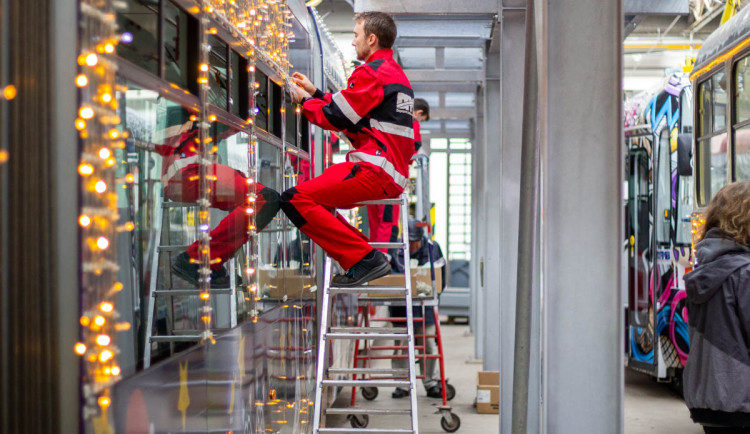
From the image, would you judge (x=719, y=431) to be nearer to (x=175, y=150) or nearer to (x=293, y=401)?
(x=293, y=401)

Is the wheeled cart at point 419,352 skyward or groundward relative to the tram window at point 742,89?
groundward

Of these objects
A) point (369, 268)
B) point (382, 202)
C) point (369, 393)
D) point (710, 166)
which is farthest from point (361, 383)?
point (369, 393)

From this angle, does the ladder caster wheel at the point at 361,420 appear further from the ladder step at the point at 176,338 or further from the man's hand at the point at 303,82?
the ladder step at the point at 176,338

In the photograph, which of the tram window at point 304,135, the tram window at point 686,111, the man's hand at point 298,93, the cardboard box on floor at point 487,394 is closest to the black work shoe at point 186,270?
the man's hand at point 298,93

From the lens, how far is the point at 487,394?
318 inches

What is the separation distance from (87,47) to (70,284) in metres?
0.56

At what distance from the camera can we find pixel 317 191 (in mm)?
4457

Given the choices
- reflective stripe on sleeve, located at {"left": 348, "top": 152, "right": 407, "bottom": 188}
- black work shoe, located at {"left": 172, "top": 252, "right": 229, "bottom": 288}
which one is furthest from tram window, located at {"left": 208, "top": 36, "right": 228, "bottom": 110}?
reflective stripe on sleeve, located at {"left": 348, "top": 152, "right": 407, "bottom": 188}

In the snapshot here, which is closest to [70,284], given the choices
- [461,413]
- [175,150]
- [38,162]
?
[38,162]

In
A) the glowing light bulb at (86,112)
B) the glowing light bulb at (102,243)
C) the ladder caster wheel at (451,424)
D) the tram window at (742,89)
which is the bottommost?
the ladder caster wheel at (451,424)

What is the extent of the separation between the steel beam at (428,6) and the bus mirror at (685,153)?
2242 mm

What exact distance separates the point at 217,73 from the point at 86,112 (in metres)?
1.36

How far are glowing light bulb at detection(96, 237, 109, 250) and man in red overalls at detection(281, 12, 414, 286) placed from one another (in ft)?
7.64

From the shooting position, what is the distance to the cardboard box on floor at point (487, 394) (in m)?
8.04
